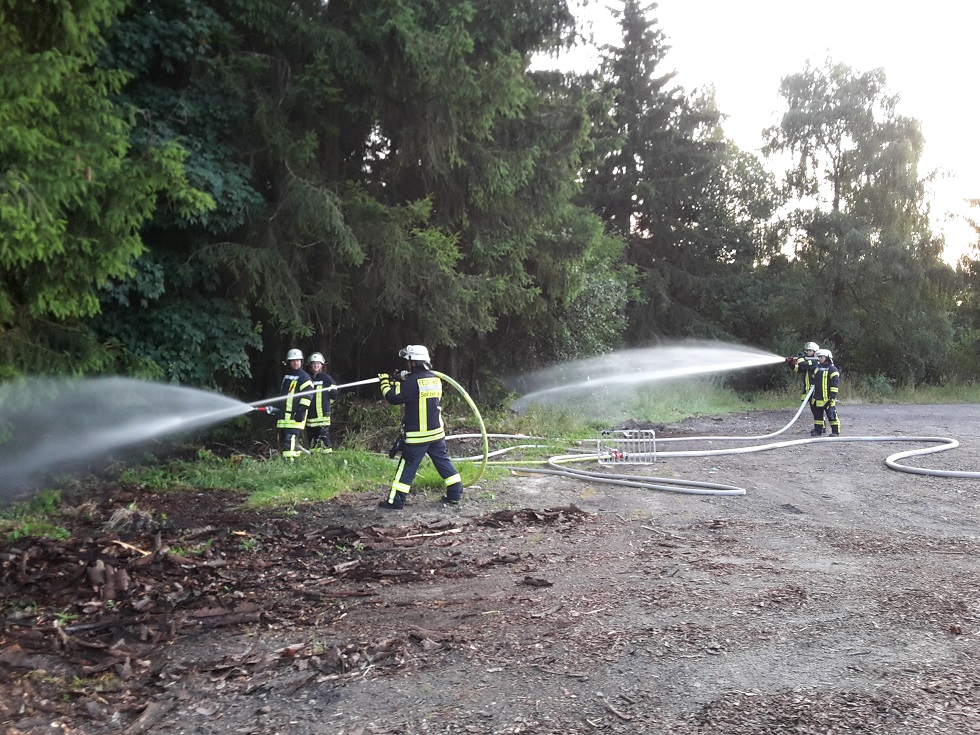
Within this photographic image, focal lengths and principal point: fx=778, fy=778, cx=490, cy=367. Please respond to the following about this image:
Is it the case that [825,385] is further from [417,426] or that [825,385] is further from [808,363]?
[417,426]

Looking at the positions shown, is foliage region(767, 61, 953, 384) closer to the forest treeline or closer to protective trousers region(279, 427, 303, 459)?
the forest treeline

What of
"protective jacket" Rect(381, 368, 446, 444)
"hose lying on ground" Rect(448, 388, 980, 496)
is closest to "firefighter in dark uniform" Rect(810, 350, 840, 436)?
"hose lying on ground" Rect(448, 388, 980, 496)

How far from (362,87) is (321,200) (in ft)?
7.04

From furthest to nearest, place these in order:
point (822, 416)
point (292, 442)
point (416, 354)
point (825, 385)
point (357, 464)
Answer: point (822, 416) → point (825, 385) → point (292, 442) → point (357, 464) → point (416, 354)

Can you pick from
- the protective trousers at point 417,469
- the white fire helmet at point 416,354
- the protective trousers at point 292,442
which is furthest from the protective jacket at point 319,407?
the protective trousers at point 417,469

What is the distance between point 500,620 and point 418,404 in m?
3.37

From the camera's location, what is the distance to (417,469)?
24.9ft

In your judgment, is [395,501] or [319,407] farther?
[319,407]

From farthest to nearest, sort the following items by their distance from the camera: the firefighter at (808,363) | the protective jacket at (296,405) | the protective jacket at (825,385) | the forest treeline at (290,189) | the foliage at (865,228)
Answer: the foliage at (865,228)
the firefighter at (808,363)
the protective jacket at (825,385)
the protective jacket at (296,405)
the forest treeline at (290,189)

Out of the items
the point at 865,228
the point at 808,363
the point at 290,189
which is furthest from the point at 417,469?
the point at 865,228

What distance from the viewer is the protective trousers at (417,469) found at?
7.32 metres

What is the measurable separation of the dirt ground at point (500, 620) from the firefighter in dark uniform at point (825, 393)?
568 cm

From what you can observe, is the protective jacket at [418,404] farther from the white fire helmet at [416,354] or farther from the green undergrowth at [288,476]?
the green undergrowth at [288,476]

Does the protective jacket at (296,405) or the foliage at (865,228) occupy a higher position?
the foliage at (865,228)
